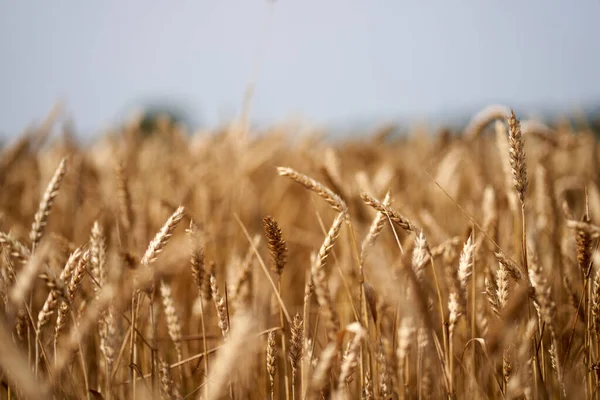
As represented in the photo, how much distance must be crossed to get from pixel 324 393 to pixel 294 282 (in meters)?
1.38

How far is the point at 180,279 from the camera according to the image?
1.77m

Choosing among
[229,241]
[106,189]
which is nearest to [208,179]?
[229,241]

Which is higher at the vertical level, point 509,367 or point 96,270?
point 96,270

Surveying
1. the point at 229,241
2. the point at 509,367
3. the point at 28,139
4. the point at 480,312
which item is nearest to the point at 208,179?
the point at 229,241

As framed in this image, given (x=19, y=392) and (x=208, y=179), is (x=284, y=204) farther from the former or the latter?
(x=19, y=392)

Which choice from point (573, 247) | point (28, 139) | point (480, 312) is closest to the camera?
point (480, 312)

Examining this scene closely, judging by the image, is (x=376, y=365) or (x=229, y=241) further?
(x=229, y=241)

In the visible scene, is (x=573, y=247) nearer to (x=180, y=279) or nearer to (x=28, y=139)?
(x=180, y=279)

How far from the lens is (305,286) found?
50.3 inches

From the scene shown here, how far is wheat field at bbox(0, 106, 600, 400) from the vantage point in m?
0.66

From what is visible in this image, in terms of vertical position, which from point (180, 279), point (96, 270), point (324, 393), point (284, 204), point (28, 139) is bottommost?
point (324, 393)

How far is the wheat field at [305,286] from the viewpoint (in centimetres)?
66

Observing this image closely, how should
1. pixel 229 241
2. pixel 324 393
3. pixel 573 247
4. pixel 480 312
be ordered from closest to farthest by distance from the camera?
pixel 324 393 → pixel 480 312 → pixel 573 247 → pixel 229 241

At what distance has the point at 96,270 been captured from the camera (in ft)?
2.79
